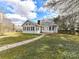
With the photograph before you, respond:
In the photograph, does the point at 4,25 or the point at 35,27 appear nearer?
the point at 4,25

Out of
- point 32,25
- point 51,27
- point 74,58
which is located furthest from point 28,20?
point 74,58

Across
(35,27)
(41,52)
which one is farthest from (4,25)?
(41,52)

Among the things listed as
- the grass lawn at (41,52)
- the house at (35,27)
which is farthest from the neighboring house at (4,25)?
the grass lawn at (41,52)

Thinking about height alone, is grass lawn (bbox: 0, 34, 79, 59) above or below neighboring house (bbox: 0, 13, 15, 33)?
below

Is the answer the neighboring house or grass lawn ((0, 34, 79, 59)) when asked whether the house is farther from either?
grass lawn ((0, 34, 79, 59))

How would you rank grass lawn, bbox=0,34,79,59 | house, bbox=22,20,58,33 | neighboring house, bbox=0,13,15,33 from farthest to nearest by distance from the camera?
house, bbox=22,20,58,33 → neighboring house, bbox=0,13,15,33 → grass lawn, bbox=0,34,79,59

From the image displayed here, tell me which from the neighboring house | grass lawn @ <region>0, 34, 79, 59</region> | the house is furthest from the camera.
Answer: the house

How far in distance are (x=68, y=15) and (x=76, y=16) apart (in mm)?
499

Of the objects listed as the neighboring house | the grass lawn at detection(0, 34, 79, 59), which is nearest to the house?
the neighboring house

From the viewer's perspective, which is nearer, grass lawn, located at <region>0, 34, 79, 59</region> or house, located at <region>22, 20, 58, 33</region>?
grass lawn, located at <region>0, 34, 79, 59</region>

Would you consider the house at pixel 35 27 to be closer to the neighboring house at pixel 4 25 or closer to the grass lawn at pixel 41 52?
the neighboring house at pixel 4 25

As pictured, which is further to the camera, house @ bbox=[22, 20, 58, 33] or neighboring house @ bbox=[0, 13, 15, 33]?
house @ bbox=[22, 20, 58, 33]

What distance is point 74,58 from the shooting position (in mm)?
13836

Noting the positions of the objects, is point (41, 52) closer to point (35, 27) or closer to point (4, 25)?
point (4, 25)
